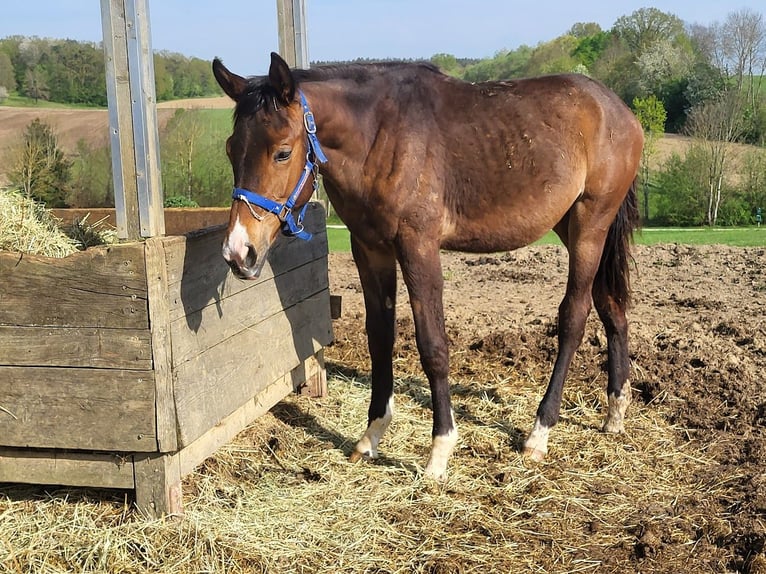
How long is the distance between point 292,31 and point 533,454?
10.6 feet

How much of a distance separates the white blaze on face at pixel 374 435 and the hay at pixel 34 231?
1845 millimetres

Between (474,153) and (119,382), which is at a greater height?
(474,153)

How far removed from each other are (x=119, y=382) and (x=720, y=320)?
18.1ft

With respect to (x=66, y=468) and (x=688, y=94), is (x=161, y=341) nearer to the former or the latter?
(x=66, y=468)

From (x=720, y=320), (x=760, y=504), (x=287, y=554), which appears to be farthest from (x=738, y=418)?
(x=287, y=554)

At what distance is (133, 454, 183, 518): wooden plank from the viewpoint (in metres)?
3.01

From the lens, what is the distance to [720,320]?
6418 mm

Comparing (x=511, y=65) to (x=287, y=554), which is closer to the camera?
(x=287, y=554)

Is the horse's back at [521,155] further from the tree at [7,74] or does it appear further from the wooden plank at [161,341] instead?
the tree at [7,74]

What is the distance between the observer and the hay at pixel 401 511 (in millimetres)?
2885

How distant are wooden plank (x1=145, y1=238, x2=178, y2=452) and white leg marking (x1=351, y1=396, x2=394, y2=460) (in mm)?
1319

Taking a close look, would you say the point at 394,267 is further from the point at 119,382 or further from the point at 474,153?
the point at 119,382

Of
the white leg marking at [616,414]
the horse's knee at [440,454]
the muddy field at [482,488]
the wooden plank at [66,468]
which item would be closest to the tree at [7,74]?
the wooden plank at [66,468]

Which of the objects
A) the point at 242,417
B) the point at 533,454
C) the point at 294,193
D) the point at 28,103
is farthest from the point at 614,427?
the point at 28,103
